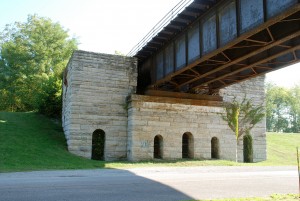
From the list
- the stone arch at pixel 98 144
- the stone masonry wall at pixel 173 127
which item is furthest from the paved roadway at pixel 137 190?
the stone arch at pixel 98 144

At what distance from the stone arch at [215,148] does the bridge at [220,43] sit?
3.91m

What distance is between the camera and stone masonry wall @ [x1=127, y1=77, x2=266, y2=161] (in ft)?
65.7

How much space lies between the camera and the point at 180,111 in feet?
70.4

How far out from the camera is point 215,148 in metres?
23.0

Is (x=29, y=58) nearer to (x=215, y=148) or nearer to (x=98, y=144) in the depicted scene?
(x=98, y=144)

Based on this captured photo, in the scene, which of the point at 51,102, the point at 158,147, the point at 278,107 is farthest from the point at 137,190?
the point at 278,107

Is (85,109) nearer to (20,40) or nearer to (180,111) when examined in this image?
(180,111)

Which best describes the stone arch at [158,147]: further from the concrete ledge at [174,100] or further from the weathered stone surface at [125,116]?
the concrete ledge at [174,100]

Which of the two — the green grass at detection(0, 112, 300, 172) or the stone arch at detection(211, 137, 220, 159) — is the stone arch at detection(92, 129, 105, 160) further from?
the stone arch at detection(211, 137, 220, 159)

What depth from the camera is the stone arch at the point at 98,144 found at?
2053 cm

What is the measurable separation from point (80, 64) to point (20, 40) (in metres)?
24.6

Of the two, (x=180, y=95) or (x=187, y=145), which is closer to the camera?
(x=180, y=95)

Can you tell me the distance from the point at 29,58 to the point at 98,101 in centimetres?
2359

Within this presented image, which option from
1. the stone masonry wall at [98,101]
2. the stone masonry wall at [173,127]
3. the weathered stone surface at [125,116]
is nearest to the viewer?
the stone masonry wall at [98,101]
